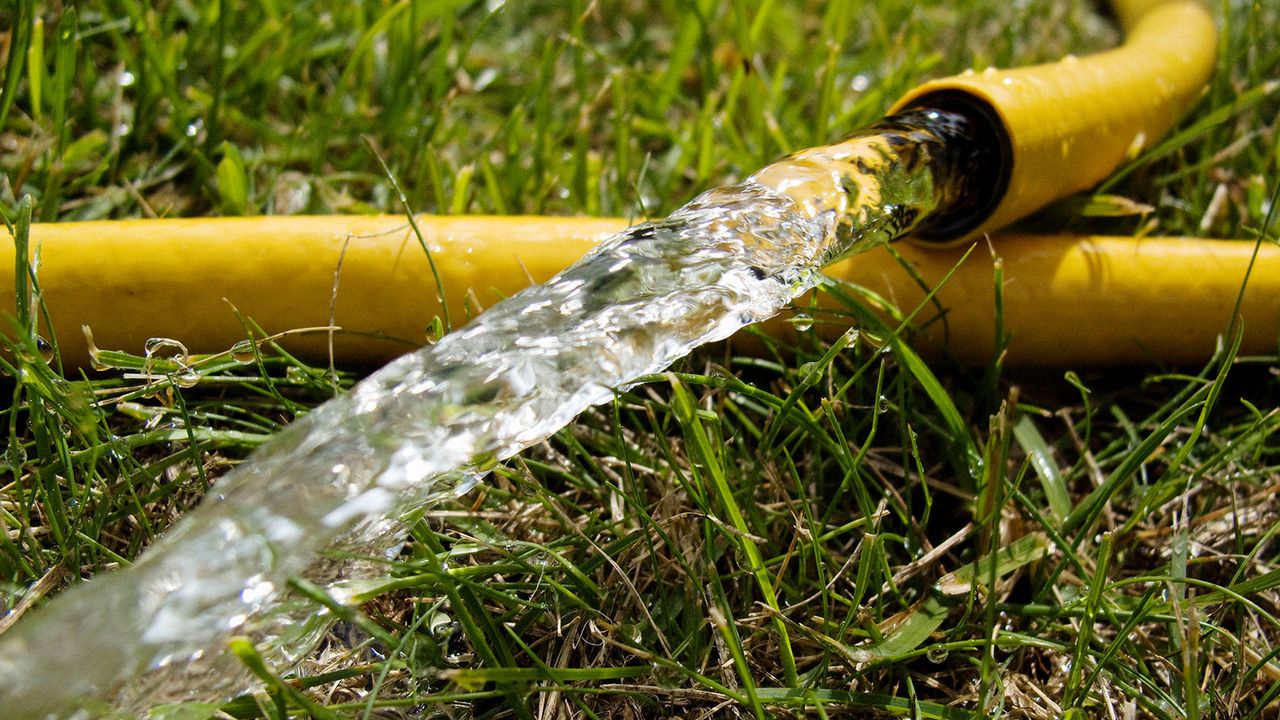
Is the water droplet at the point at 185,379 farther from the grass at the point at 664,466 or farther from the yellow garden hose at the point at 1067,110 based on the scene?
the yellow garden hose at the point at 1067,110

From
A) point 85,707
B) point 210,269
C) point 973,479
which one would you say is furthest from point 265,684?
point 973,479

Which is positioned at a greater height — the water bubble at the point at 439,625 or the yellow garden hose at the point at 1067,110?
the yellow garden hose at the point at 1067,110

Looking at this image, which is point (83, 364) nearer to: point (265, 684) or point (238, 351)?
point (238, 351)

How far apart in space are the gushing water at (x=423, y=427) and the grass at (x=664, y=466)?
7cm

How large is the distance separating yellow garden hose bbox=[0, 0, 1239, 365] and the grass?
0.09 m

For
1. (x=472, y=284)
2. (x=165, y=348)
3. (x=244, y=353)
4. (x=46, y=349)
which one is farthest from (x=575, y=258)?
(x=46, y=349)

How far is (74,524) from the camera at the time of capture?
4.57 feet

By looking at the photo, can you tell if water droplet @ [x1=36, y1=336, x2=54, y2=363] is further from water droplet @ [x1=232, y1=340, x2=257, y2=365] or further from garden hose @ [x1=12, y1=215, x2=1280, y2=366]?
water droplet @ [x1=232, y1=340, x2=257, y2=365]

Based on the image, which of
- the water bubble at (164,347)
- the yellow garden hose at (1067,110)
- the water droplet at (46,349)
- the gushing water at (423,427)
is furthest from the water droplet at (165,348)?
the yellow garden hose at (1067,110)

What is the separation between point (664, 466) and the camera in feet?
5.23

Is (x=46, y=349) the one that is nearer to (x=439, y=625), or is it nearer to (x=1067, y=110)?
(x=439, y=625)

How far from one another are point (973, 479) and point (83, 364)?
136cm

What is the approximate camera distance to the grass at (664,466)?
1.32 metres

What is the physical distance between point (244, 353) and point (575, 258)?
0.52 meters
